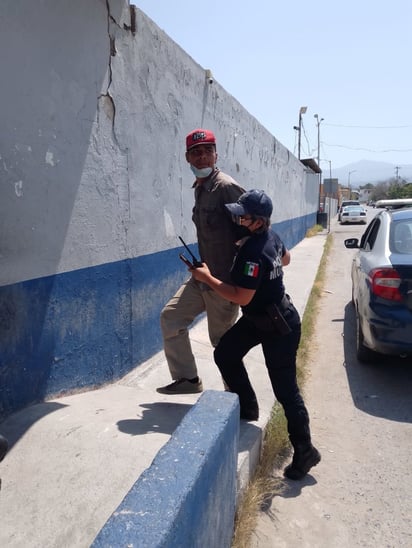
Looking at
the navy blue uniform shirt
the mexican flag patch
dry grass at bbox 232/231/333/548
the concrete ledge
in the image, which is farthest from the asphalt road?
the mexican flag patch

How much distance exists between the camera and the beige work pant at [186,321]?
3.05 meters

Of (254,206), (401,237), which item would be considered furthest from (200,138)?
(401,237)

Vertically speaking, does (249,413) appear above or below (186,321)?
below

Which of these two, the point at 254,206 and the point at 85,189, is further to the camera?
the point at 85,189

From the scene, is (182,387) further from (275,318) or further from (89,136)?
(89,136)

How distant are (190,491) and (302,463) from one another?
147 cm

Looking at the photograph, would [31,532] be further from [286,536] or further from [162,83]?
[162,83]

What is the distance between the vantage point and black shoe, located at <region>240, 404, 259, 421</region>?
2.96 m

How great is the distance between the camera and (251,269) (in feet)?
7.84

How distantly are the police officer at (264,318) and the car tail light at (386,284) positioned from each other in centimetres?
139

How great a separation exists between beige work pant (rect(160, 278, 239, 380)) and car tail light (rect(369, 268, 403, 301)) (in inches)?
57.4

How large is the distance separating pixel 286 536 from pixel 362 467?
83 cm

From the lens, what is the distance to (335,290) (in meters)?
8.52

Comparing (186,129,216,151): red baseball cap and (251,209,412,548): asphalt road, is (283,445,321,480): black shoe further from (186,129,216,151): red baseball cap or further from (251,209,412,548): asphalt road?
(186,129,216,151): red baseball cap
